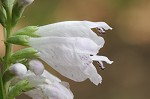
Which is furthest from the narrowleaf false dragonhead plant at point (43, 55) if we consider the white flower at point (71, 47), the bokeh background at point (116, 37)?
the bokeh background at point (116, 37)

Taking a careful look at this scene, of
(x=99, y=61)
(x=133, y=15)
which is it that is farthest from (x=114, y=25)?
(x=99, y=61)

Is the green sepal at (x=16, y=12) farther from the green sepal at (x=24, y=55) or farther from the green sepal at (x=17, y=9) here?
the green sepal at (x=24, y=55)

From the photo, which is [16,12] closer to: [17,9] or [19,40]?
[17,9]

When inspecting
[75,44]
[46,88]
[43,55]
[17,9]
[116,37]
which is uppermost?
[17,9]

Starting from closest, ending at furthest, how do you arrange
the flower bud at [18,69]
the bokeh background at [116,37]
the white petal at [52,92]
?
the flower bud at [18,69] < the white petal at [52,92] < the bokeh background at [116,37]

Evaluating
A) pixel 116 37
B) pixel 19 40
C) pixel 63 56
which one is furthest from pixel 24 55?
pixel 116 37

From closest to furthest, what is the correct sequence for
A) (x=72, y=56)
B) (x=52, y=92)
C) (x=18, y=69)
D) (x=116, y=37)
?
(x=18, y=69)
(x=72, y=56)
(x=52, y=92)
(x=116, y=37)

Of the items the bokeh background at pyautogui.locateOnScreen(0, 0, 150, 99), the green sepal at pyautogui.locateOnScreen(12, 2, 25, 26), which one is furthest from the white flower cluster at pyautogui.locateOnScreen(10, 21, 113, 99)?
the bokeh background at pyautogui.locateOnScreen(0, 0, 150, 99)
